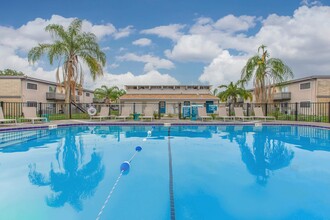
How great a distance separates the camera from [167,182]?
472cm

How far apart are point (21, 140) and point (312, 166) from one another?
9.91 meters

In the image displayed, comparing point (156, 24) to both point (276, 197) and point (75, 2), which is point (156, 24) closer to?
point (75, 2)

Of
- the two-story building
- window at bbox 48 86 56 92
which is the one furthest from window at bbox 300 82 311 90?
window at bbox 48 86 56 92

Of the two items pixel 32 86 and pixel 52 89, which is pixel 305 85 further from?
pixel 52 89

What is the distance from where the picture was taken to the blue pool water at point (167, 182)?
3.52 meters

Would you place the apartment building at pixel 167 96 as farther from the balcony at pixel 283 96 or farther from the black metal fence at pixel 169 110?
the balcony at pixel 283 96

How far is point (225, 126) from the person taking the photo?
1434 centimetres

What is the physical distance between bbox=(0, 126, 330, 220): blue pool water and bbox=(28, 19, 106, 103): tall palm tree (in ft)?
37.8

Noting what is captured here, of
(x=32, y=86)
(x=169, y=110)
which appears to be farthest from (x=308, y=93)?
(x=32, y=86)

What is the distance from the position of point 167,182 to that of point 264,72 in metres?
19.0

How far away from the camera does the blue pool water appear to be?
11.5 feet

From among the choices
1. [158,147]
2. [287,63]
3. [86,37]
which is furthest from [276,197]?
[287,63]

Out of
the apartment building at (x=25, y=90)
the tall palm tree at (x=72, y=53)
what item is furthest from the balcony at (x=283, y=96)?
the apartment building at (x=25, y=90)

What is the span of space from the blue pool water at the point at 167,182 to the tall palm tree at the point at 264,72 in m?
13.5
